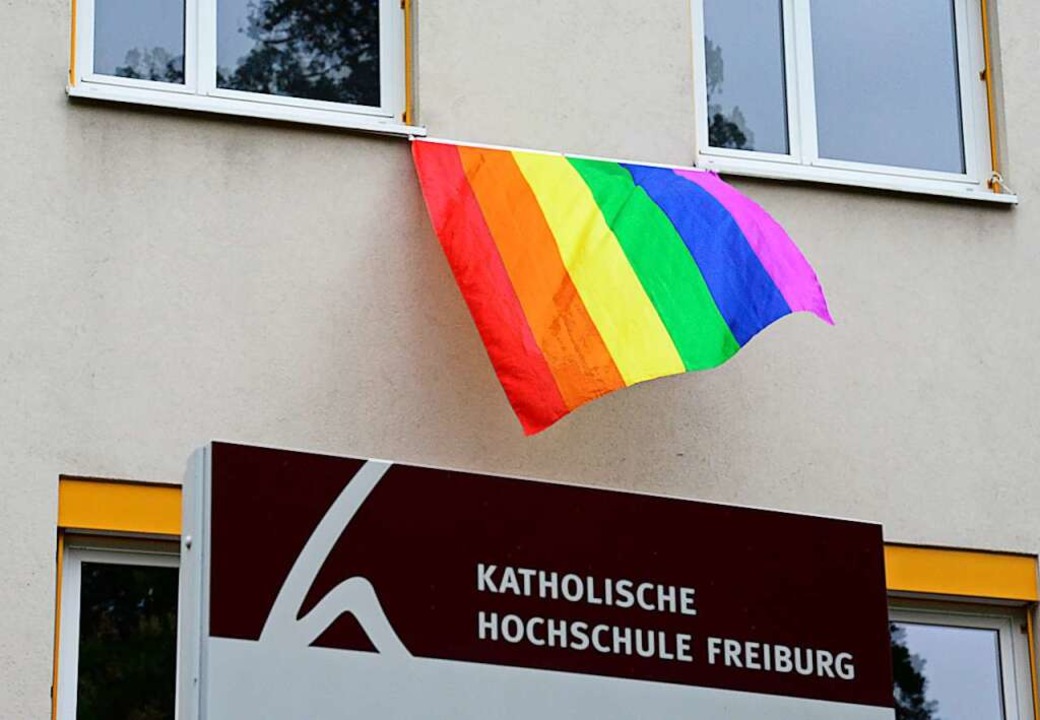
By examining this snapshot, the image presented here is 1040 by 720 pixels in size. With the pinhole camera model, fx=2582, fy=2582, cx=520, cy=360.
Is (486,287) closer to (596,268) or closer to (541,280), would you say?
(541,280)

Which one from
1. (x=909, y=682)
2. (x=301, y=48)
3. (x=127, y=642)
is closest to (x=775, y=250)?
(x=909, y=682)

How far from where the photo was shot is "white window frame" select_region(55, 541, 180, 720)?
7895 mm

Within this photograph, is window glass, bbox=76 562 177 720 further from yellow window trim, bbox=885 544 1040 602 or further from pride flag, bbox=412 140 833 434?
yellow window trim, bbox=885 544 1040 602

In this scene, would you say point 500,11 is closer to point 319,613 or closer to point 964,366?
point 964,366

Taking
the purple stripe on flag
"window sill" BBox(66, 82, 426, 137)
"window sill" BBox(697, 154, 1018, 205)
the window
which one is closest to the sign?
the purple stripe on flag

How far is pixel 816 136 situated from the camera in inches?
374

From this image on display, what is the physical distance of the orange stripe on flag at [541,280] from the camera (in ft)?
26.9

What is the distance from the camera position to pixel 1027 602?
29.8 feet

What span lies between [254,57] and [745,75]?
1.88m

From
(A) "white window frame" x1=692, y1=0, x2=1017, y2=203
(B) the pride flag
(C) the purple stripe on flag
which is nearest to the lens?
(B) the pride flag

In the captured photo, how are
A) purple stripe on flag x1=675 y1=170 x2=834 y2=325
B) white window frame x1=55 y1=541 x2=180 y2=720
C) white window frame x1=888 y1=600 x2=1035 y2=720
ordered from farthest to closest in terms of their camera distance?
1. white window frame x1=888 y1=600 x2=1035 y2=720
2. purple stripe on flag x1=675 y1=170 x2=834 y2=325
3. white window frame x1=55 y1=541 x2=180 y2=720

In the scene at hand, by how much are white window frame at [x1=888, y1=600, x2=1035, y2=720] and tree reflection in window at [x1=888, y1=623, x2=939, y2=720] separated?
3.6 inches

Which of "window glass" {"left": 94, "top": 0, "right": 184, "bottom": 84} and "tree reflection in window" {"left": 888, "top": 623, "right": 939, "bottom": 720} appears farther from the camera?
"tree reflection in window" {"left": 888, "top": 623, "right": 939, "bottom": 720}

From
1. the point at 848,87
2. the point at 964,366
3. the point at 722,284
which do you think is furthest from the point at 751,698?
the point at 848,87
